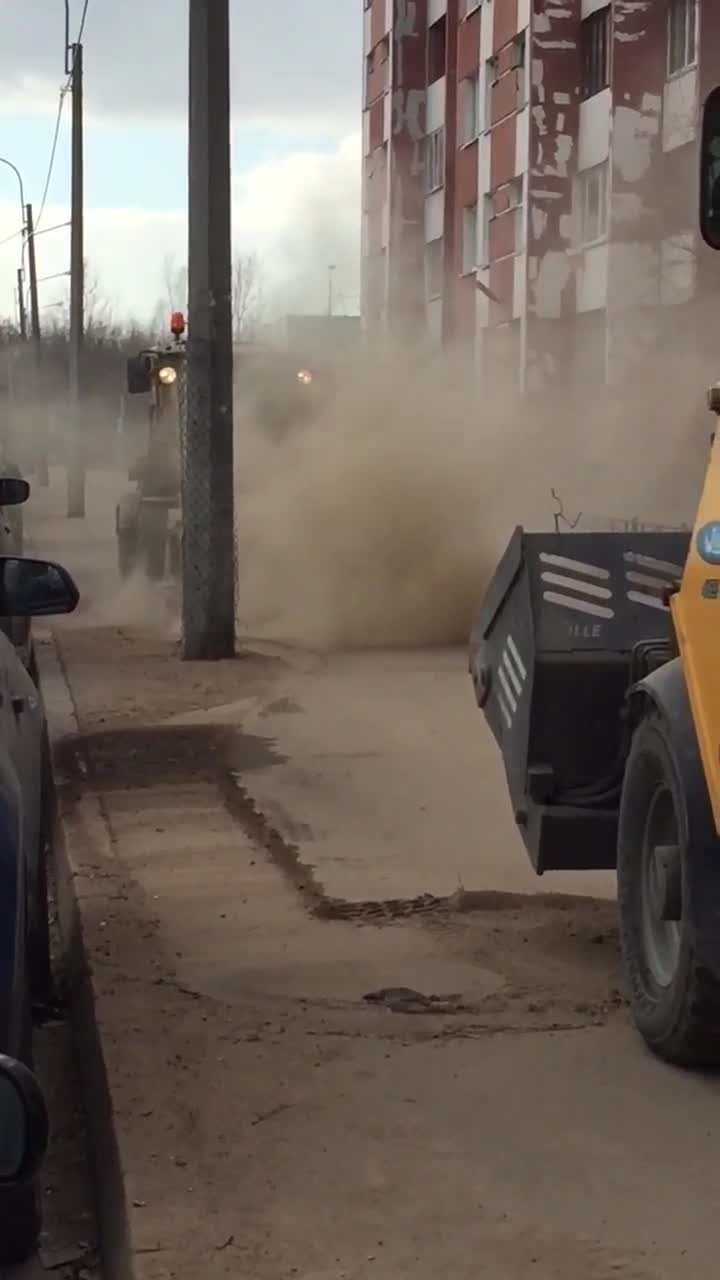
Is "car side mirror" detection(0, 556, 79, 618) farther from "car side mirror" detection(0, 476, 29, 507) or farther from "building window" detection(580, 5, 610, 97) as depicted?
"building window" detection(580, 5, 610, 97)

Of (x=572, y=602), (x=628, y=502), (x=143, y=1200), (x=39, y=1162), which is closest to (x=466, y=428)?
(x=628, y=502)

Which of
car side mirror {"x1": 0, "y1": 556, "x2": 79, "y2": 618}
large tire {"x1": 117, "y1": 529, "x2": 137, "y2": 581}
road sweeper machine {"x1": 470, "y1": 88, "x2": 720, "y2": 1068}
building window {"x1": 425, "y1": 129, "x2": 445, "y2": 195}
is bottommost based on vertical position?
large tire {"x1": 117, "y1": 529, "x2": 137, "y2": 581}

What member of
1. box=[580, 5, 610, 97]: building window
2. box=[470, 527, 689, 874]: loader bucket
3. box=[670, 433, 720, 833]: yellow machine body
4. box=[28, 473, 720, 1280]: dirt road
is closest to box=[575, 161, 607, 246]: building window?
box=[580, 5, 610, 97]: building window

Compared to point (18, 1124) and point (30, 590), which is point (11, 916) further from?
point (30, 590)

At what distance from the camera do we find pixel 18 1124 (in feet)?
7.97

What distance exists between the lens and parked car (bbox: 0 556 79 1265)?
307cm

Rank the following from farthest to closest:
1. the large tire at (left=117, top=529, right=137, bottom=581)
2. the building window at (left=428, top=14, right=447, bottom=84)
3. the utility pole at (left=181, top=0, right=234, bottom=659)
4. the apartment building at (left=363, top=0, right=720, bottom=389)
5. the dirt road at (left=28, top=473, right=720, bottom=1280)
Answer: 1. the building window at (left=428, top=14, right=447, bottom=84)
2. the apartment building at (left=363, top=0, right=720, bottom=389)
3. the large tire at (left=117, top=529, right=137, bottom=581)
4. the utility pole at (left=181, top=0, right=234, bottom=659)
5. the dirt road at (left=28, top=473, right=720, bottom=1280)

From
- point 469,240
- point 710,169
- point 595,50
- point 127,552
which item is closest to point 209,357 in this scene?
point 127,552

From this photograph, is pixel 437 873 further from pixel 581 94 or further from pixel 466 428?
pixel 581 94

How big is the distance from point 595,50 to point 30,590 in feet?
87.9

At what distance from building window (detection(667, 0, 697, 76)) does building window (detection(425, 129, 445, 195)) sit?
11.3 meters

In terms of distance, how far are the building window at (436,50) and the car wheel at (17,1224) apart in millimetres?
38567

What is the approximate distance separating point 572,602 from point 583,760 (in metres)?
0.47

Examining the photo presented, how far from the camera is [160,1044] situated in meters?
4.96
